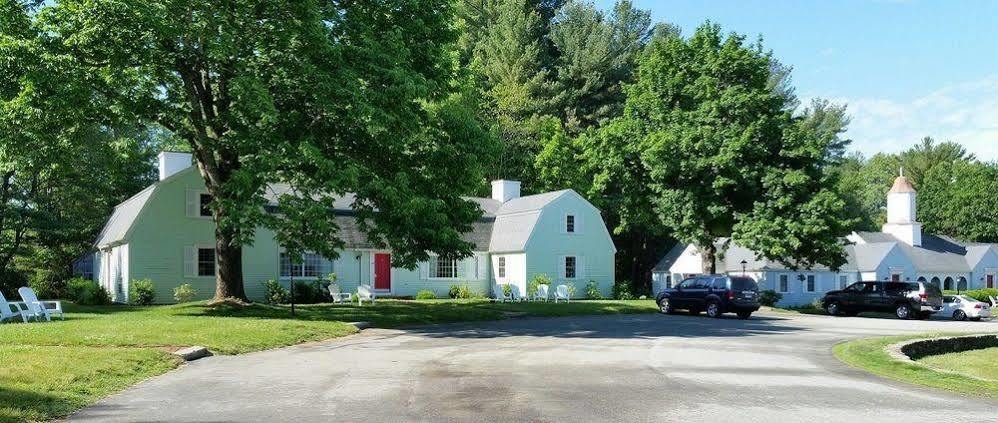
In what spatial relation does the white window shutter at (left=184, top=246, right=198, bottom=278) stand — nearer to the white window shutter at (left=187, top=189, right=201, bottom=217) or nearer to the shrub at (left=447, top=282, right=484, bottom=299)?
Answer: the white window shutter at (left=187, top=189, right=201, bottom=217)

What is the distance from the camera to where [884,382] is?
43.7ft

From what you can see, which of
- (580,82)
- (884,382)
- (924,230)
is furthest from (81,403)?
(924,230)

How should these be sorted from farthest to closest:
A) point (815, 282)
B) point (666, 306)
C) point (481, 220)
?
point (815, 282), point (481, 220), point (666, 306)

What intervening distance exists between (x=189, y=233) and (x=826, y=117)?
5613 centimetres

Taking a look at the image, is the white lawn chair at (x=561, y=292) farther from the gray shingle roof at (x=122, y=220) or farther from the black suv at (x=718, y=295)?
the gray shingle roof at (x=122, y=220)

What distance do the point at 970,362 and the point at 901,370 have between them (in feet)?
18.4

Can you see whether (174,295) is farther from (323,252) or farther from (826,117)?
(826,117)

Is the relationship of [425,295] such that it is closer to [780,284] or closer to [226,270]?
[226,270]

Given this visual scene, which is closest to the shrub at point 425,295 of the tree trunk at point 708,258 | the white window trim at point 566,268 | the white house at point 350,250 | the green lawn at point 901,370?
the white house at point 350,250

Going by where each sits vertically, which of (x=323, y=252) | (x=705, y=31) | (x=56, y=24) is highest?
(x=705, y=31)

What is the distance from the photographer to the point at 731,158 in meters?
40.2

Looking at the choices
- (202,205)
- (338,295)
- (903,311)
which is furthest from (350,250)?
(903,311)

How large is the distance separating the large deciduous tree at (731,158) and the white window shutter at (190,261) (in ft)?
72.6

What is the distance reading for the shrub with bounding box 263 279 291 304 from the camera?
35406mm
